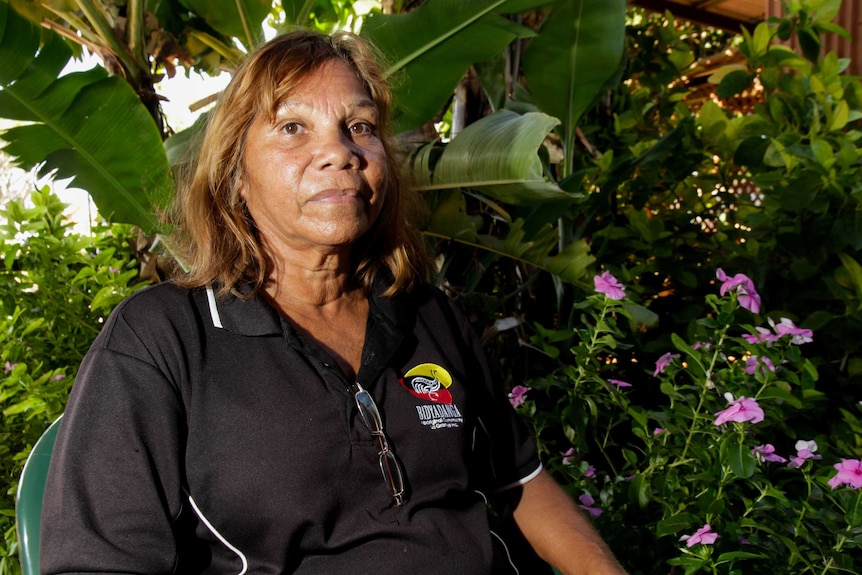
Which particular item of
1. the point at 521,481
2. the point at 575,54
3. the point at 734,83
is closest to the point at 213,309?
the point at 521,481

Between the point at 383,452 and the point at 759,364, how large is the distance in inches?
31.4

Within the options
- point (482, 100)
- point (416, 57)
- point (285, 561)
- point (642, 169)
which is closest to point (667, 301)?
point (642, 169)

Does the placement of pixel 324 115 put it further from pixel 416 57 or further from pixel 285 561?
pixel 416 57

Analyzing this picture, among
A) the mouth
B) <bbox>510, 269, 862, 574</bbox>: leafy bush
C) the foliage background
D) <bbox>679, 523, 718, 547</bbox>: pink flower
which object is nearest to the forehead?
the mouth

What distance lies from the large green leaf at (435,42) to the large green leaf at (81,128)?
0.67 metres

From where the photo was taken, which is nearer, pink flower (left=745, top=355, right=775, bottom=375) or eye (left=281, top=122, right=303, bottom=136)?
eye (left=281, top=122, right=303, bottom=136)

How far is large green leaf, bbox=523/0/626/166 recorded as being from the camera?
2.67 meters

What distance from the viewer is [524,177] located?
2.19 metres

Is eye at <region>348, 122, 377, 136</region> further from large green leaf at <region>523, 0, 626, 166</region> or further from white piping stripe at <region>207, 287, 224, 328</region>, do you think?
large green leaf at <region>523, 0, 626, 166</region>

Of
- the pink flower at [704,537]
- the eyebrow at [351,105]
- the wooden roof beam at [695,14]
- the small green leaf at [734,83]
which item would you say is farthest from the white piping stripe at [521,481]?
the wooden roof beam at [695,14]

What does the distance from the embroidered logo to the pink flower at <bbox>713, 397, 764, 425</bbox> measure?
0.46 m

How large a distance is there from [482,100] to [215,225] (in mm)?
1782

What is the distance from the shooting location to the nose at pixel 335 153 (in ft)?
4.58

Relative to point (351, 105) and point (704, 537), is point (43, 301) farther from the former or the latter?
point (704, 537)
